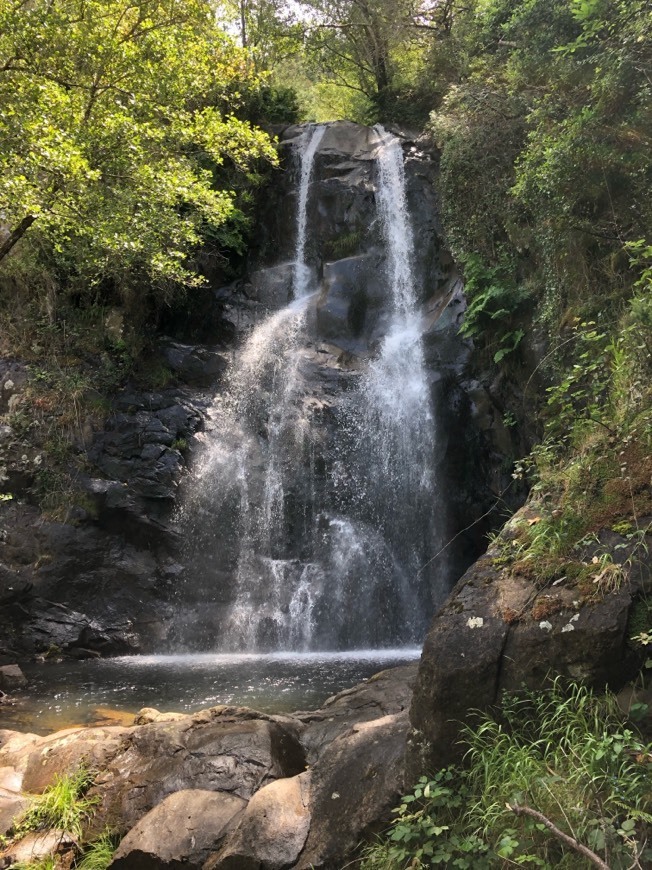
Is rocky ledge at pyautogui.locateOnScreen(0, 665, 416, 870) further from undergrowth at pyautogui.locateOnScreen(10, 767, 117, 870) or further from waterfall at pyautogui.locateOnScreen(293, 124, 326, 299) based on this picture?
waterfall at pyautogui.locateOnScreen(293, 124, 326, 299)

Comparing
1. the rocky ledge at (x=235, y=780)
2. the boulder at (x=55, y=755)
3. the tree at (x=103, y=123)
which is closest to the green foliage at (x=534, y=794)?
the rocky ledge at (x=235, y=780)

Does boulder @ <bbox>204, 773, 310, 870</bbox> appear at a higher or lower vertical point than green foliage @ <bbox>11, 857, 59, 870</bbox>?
higher

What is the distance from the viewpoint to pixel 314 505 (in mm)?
12094

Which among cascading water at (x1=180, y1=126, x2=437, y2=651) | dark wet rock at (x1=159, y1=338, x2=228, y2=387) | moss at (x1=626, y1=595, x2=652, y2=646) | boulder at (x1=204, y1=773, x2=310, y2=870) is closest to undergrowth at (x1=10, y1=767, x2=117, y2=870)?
boulder at (x1=204, y1=773, x2=310, y2=870)

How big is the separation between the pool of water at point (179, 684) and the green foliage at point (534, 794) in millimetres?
3995

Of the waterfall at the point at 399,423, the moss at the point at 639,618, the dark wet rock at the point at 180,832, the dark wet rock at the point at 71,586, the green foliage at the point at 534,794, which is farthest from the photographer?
the waterfall at the point at 399,423

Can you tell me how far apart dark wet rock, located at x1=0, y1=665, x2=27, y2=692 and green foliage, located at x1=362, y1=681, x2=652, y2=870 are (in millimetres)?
6899

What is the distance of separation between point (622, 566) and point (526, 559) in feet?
2.16

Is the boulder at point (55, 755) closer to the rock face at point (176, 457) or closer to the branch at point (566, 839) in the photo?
the branch at point (566, 839)

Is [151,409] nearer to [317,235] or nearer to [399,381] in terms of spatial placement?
[399,381]

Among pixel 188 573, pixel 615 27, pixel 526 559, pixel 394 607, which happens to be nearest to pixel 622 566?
pixel 526 559

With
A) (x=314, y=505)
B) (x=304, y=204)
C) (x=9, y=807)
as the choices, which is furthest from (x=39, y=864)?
(x=304, y=204)

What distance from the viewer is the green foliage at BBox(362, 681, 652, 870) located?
2641 millimetres

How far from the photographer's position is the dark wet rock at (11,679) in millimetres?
8359
